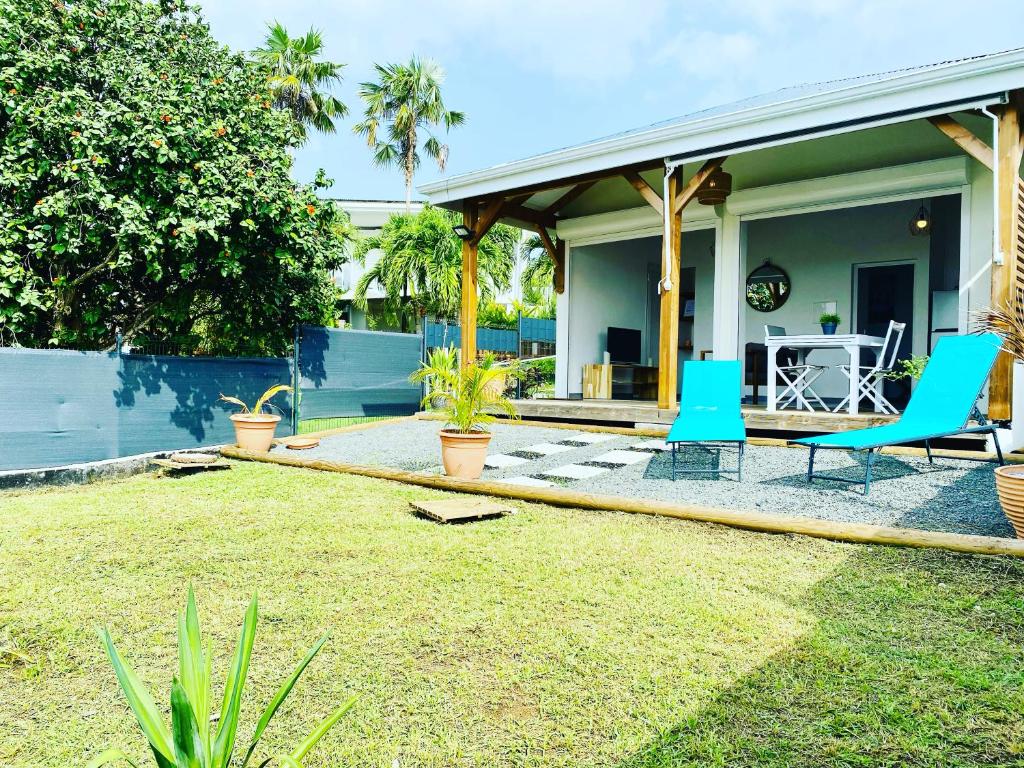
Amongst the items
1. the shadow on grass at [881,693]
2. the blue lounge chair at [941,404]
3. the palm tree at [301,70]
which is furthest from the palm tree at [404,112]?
the shadow on grass at [881,693]

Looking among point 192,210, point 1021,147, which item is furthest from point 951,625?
point 192,210

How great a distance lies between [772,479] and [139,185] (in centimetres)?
630

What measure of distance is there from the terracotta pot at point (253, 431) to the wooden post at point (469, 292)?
2.59 metres

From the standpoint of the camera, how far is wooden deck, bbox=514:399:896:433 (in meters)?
5.97

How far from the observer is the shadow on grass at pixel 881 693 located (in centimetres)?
162

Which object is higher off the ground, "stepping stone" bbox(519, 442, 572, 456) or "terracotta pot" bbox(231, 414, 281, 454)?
"terracotta pot" bbox(231, 414, 281, 454)

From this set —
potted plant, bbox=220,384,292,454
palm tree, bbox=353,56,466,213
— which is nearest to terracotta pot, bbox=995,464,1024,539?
potted plant, bbox=220,384,292,454

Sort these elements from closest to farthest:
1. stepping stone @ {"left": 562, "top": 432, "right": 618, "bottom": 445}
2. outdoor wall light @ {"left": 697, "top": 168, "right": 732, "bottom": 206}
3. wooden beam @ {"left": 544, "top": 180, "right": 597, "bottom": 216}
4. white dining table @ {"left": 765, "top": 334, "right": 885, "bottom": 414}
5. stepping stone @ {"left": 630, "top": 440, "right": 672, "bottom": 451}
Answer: white dining table @ {"left": 765, "top": 334, "right": 885, "bottom": 414} < stepping stone @ {"left": 630, "top": 440, "right": 672, "bottom": 451} < stepping stone @ {"left": 562, "top": 432, "right": 618, "bottom": 445} < outdoor wall light @ {"left": 697, "top": 168, "right": 732, "bottom": 206} < wooden beam @ {"left": 544, "top": 180, "right": 597, "bottom": 216}

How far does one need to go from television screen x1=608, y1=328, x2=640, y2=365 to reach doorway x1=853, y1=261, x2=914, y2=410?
134 inches

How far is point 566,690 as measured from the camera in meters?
1.96

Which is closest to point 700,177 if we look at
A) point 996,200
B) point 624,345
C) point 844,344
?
point 844,344

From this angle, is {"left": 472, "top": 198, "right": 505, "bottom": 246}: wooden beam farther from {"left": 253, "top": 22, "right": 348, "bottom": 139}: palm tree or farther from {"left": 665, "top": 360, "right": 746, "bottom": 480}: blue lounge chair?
{"left": 253, "top": 22, "right": 348, "bottom": 139}: palm tree

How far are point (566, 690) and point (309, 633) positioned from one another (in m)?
1.00

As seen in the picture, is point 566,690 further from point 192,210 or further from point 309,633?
point 192,210
